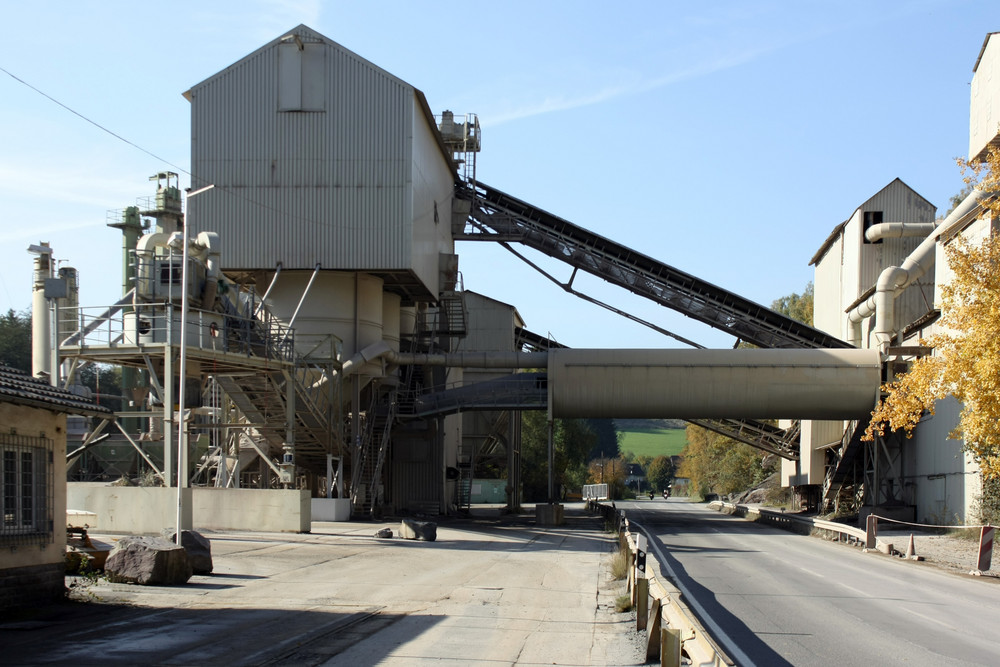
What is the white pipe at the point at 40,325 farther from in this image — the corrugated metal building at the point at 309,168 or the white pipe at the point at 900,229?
the white pipe at the point at 900,229

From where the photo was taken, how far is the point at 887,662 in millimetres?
10414

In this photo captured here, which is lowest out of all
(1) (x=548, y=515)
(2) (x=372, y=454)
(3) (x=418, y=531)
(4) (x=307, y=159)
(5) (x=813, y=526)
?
(1) (x=548, y=515)

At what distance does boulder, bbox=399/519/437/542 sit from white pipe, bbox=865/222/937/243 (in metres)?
24.7

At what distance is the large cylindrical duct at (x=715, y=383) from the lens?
3872 centimetres

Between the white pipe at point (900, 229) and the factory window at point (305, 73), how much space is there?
78.3ft

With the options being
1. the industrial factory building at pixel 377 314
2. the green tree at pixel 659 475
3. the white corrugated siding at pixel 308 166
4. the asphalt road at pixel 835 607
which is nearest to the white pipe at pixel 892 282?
the industrial factory building at pixel 377 314

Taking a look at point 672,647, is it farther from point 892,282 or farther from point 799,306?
point 799,306

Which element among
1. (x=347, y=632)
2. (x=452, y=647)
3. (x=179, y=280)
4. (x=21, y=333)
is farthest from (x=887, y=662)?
(x=21, y=333)

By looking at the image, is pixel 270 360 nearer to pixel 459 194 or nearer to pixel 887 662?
pixel 459 194

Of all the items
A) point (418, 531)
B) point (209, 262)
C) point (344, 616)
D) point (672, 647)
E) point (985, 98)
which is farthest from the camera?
point (985, 98)

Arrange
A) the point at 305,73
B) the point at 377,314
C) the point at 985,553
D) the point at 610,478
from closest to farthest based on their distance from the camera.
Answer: the point at 985,553 < the point at 305,73 < the point at 377,314 < the point at 610,478

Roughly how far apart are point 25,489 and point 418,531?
15149mm

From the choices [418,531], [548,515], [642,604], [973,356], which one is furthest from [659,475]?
[642,604]

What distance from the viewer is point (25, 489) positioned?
14.5m
